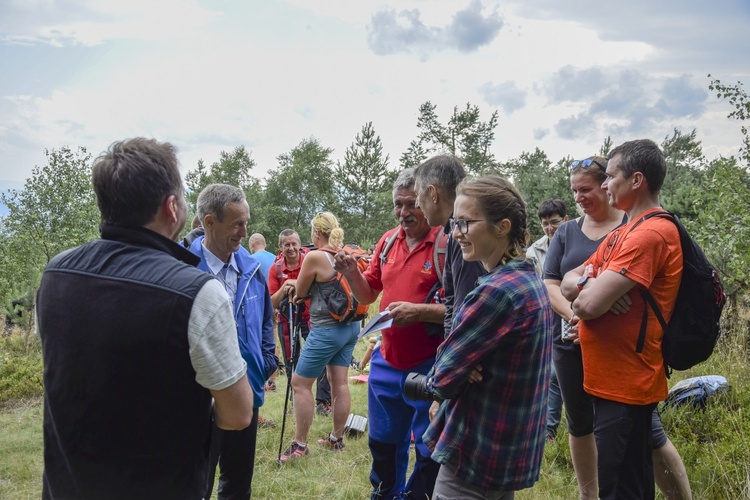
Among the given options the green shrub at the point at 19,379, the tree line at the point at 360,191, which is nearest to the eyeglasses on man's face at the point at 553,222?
the tree line at the point at 360,191

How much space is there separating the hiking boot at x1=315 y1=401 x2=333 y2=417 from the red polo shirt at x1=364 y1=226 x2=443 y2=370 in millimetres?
3319

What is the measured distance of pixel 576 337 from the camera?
296 centimetres

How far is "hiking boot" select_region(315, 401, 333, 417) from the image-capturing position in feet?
20.1

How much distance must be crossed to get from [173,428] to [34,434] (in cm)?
538

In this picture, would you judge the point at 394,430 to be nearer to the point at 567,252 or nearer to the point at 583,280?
the point at 583,280

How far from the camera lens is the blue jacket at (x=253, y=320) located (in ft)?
9.63

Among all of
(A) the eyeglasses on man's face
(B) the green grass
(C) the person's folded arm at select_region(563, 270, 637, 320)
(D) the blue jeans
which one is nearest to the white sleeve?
(C) the person's folded arm at select_region(563, 270, 637, 320)

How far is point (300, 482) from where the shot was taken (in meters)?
3.96

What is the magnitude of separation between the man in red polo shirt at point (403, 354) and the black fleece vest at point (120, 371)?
1.42 meters

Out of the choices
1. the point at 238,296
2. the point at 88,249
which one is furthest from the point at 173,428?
the point at 238,296

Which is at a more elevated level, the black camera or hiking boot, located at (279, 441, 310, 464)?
the black camera

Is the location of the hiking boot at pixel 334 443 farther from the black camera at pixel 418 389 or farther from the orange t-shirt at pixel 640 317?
the orange t-shirt at pixel 640 317

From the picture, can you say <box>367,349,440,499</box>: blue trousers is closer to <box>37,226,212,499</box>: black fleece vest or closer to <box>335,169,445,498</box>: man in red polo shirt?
<box>335,169,445,498</box>: man in red polo shirt

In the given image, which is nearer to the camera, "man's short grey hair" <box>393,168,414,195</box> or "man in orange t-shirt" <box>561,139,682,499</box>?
"man in orange t-shirt" <box>561,139,682,499</box>
